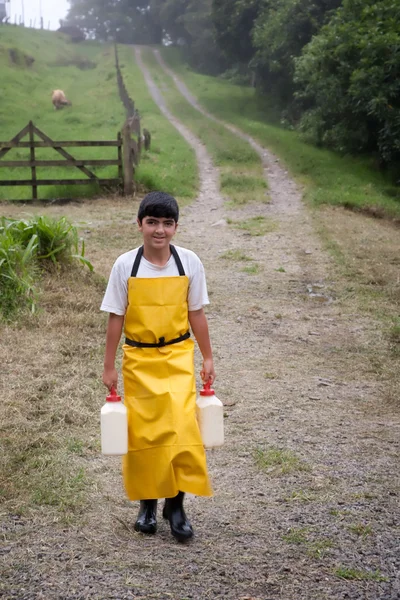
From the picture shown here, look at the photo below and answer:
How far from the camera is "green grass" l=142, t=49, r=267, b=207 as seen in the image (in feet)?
53.9

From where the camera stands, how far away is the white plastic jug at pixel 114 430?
3.48m

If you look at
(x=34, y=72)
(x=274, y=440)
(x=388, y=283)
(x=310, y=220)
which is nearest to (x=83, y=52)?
(x=34, y=72)

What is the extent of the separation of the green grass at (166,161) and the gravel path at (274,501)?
7.79 metres

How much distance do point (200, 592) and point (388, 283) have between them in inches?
266

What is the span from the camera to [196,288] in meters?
3.71

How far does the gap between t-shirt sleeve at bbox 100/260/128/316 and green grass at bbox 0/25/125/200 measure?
11479mm

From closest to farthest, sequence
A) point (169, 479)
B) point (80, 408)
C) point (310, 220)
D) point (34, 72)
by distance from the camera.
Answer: point (169, 479) → point (80, 408) → point (310, 220) → point (34, 72)

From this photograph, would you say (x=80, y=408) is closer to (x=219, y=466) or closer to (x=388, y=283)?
(x=219, y=466)

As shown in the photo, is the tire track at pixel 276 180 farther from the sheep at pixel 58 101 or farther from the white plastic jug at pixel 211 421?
the white plastic jug at pixel 211 421

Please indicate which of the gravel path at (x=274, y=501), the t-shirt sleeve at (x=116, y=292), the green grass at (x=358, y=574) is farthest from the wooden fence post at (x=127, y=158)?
the green grass at (x=358, y=574)

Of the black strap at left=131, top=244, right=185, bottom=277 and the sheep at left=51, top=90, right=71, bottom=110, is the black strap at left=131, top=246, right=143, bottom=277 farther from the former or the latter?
the sheep at left=51, top=90, right=71, bottom=110

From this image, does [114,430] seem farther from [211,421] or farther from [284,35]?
[284,35]

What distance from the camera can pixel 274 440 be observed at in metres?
5.00

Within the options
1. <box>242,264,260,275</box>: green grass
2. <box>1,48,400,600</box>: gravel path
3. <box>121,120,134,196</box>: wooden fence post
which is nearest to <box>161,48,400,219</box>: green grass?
<box>121,120,134,196</box>: wooden fence post
